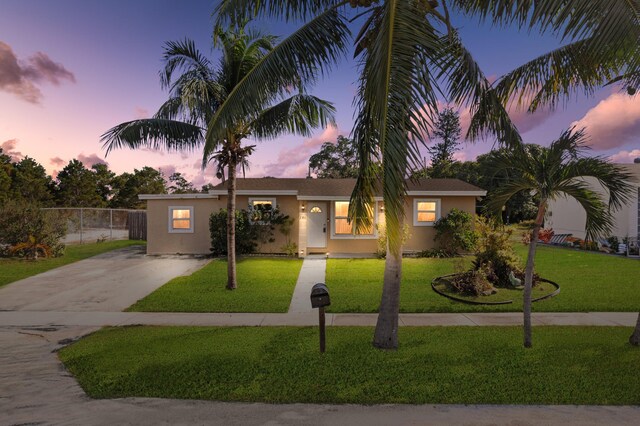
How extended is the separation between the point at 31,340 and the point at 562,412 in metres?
7.64

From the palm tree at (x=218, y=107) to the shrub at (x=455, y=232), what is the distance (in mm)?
8147

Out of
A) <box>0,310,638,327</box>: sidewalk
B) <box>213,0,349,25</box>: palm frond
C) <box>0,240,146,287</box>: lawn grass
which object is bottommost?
<box>0,310,638,327</box>: sidewalk

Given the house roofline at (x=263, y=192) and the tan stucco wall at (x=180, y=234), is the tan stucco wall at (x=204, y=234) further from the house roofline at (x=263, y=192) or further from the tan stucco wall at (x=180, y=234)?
the house roofline at (x=263, y=192)

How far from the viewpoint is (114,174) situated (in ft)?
141

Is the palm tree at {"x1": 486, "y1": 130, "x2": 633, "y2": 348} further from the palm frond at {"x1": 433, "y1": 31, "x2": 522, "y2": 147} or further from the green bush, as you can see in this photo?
the green bush

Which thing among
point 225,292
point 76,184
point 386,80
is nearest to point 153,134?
point 225,292

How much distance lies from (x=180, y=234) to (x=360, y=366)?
43.4 feet

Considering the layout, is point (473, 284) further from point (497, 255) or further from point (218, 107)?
point (218, 107)

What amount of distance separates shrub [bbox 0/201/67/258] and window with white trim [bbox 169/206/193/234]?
4.72 m

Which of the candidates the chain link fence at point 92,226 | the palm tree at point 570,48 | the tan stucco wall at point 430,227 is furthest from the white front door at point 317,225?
the chain link fence at point 92,226

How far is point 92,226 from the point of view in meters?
23.1


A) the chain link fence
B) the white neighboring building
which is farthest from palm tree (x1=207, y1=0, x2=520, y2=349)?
the chain link fence

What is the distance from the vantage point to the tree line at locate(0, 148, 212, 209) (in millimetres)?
33125

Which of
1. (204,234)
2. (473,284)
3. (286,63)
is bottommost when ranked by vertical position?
(473,284)
